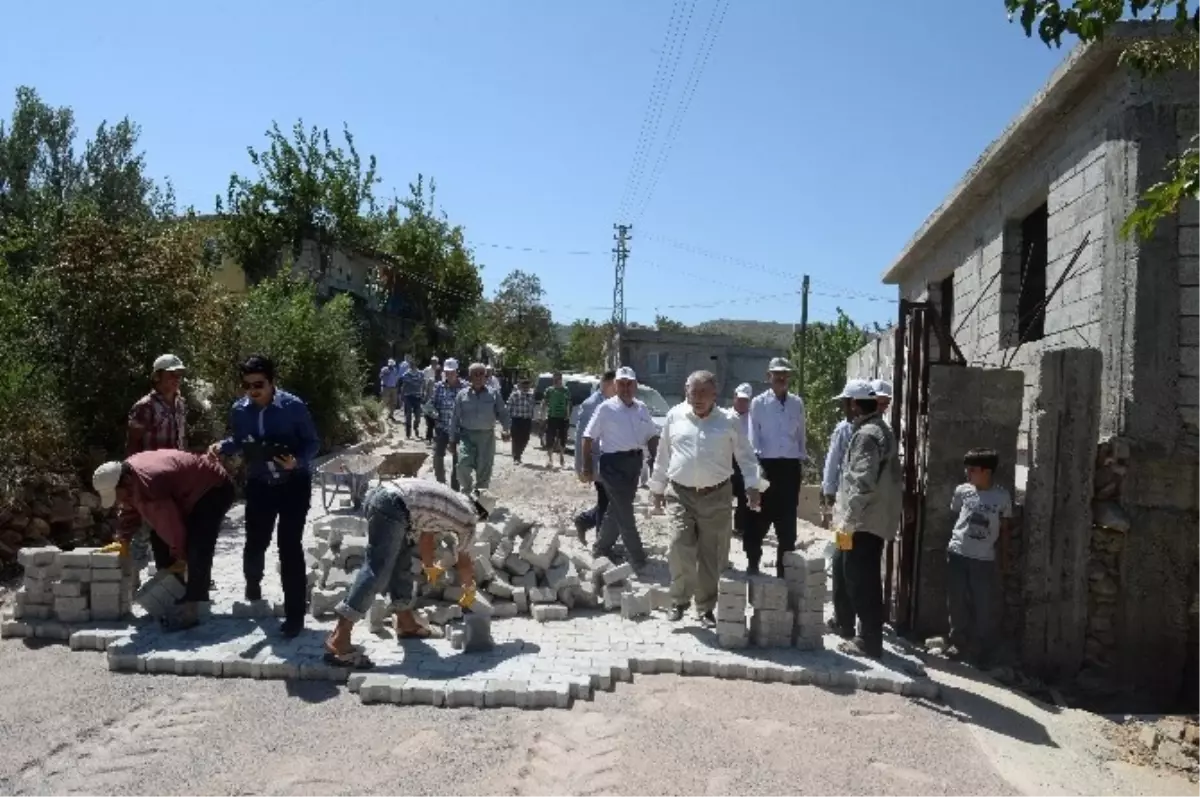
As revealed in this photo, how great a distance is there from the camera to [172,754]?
13.9 feet

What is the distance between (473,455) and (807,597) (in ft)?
15.2

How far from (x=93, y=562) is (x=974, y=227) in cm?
908

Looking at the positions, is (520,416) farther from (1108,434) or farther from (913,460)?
(1108,434)

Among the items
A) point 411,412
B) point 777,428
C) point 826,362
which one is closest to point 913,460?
point 777,428

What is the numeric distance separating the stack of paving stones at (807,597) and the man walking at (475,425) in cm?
439

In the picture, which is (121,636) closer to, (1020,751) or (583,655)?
(583,655)

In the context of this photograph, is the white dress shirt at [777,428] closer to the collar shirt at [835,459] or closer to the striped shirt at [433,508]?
the collar shirt at [835,459]

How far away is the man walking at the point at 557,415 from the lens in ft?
52.0

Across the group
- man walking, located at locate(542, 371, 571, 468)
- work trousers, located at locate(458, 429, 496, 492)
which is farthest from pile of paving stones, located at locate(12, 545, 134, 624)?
Answer: man walking, located at locate(542, 371, 571, 468)

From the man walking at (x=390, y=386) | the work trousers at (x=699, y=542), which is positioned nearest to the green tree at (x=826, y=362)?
the man walking at (x=390, y=386)

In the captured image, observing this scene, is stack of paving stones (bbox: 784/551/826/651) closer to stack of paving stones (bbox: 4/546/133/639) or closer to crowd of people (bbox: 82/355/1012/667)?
crowd of people (bbox: 82/355/1012/667)

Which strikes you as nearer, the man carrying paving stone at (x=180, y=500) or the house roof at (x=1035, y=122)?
the man carrying paving stone at (x=180, y=500)

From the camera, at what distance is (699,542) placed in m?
6.42

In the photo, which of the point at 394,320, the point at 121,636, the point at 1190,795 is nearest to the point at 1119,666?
the point at 1190,795
